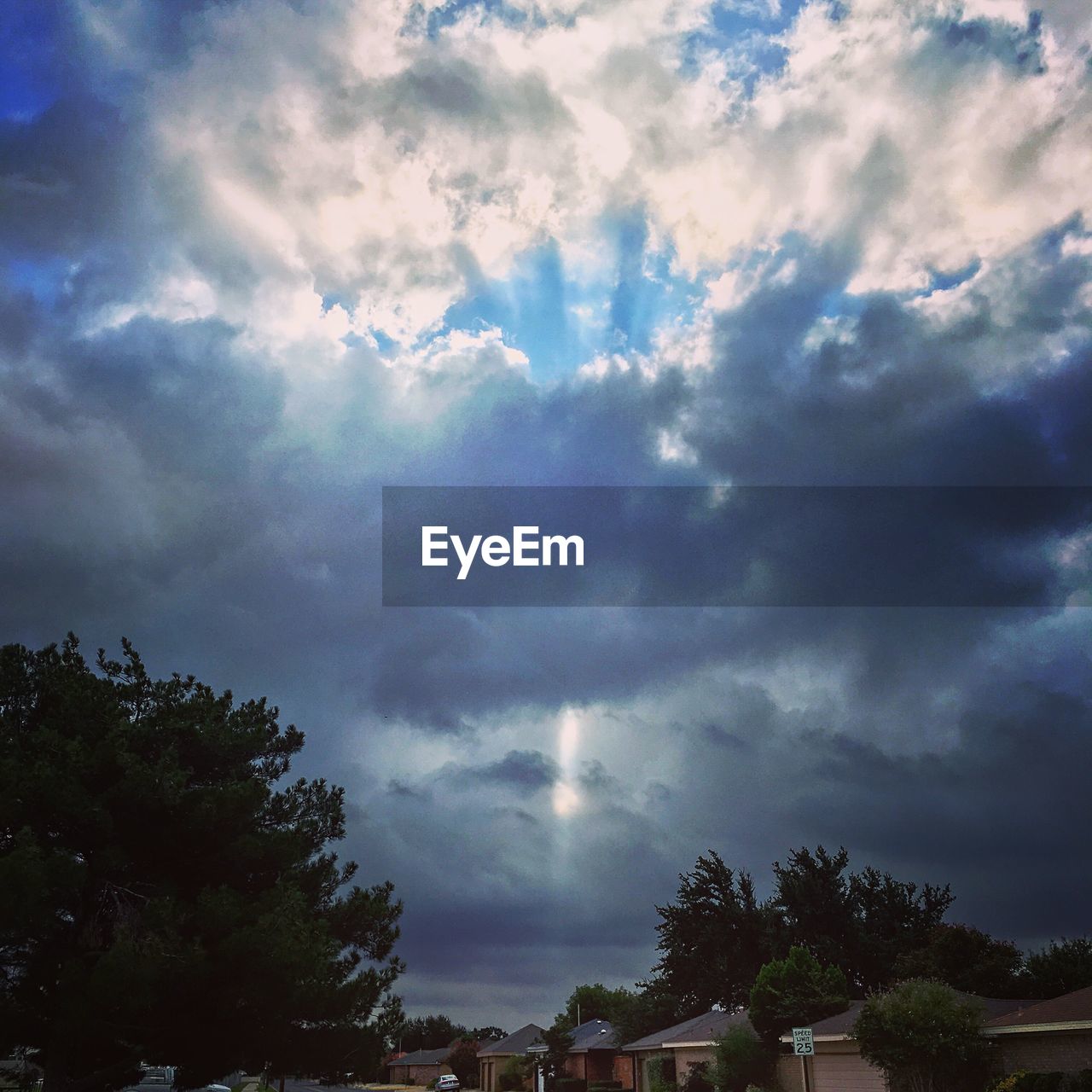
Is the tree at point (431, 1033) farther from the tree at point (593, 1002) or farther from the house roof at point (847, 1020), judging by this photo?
the house roof at point (847, 1020)

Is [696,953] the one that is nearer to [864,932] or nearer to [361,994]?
[864,932]

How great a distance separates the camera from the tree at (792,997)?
45562mm

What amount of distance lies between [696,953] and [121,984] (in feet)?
194

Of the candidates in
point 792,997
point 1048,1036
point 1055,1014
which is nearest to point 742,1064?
point 792,997

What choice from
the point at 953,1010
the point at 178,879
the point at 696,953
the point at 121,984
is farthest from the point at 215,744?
the point at 696,953

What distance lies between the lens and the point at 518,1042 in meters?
94.3

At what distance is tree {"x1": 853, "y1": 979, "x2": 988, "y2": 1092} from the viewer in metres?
31.9

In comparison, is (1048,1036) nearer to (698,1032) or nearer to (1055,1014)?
(1055,1014)

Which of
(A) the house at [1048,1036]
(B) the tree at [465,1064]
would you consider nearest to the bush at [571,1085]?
(B) the tree at [465,1064]

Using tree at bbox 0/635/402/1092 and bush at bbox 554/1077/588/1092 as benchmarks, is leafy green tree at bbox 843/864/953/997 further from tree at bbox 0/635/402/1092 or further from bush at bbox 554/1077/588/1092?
tree at bbox 0/635/402/1092

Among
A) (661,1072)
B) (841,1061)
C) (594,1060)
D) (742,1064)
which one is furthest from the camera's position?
(594,1060)

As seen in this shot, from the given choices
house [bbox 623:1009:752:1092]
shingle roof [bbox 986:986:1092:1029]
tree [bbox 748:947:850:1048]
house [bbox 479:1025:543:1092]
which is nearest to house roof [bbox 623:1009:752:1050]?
house [bbox 623:1009:752:1092]

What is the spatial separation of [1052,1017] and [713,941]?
4700 cm

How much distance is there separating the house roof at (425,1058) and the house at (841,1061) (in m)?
93.1
